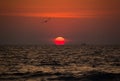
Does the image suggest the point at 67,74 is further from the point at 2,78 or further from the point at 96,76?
the point at 2,78

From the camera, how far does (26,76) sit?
4031cm

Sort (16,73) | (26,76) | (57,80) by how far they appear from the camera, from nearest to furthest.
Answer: (57,80) < (26,76) < (16,73)

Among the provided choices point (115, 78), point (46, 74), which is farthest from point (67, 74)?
point (115, 78)

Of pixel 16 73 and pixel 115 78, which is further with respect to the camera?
pixel 16 73

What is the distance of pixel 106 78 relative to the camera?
40.1 m

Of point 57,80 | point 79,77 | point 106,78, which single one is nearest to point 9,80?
point 57,80

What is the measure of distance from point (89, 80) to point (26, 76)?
6.87 meters

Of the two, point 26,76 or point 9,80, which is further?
point 26,76

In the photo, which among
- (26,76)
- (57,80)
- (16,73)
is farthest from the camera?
(16,73)

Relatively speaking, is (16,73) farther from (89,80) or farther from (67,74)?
(89,80)

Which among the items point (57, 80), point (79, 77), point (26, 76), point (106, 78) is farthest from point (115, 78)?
point (26, 76)

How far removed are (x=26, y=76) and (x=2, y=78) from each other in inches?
117

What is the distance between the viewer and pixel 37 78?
39000 millimetres

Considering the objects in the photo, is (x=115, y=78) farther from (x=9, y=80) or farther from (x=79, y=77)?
(x=9, y=80)
